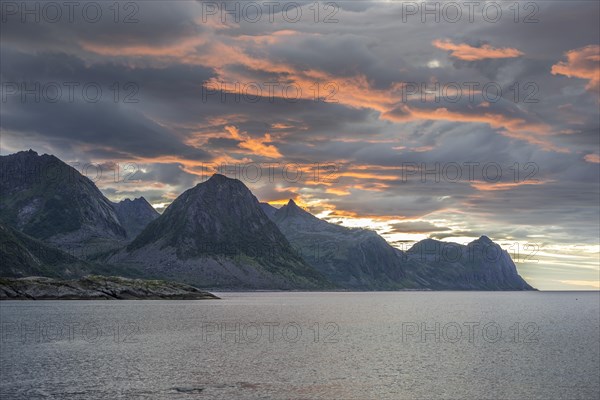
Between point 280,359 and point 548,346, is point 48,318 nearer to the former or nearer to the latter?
point 280,359

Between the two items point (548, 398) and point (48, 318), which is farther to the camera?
point (48, 318)

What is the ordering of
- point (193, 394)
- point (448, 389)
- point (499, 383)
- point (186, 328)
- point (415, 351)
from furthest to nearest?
point (186, 328) → point (415, 351) → point (499, 383) → point (448, 389) → point (193, 394)

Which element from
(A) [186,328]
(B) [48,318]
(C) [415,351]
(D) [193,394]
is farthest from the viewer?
(B) [48,318]

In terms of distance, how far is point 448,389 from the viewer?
260ft

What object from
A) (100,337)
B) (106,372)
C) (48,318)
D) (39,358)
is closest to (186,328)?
(100,337)

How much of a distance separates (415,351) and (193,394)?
205ft

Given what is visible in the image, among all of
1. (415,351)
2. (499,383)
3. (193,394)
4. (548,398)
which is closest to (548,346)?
(415,351)

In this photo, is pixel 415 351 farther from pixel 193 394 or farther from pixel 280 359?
pixel 193 394

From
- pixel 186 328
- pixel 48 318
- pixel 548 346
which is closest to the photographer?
pixel 548 346

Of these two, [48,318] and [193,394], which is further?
[48,318]

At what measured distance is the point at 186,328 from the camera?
173 m

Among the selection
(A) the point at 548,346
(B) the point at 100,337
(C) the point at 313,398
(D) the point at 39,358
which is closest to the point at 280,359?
(C) the point at 313,398

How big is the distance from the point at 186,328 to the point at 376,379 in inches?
3872

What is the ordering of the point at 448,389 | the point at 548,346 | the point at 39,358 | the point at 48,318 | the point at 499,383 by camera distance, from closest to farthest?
the point at 448,389, the point at 499,383, the point at 39,358, the point at 548,346, the point at 48,318
